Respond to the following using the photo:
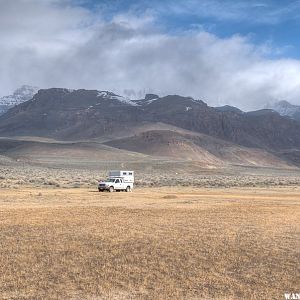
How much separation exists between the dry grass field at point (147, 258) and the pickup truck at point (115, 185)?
27.7m

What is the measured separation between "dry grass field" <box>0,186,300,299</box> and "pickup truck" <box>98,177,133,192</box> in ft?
90.9

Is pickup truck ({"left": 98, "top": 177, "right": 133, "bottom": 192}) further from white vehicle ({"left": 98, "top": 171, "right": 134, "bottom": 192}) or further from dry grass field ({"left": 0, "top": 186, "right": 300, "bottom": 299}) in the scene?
dry grass field ({"left": 0, "top": 186, "right": 300, "bottom": 299})

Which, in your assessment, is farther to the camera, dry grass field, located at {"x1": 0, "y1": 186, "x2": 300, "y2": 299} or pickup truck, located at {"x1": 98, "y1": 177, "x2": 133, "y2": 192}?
pickup truck, located at {"x1": 98, "y1": 177, "x2": 133, "y2": 192}

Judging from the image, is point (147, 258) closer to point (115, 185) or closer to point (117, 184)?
point (115, 185)

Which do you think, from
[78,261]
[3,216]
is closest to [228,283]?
[78,261]

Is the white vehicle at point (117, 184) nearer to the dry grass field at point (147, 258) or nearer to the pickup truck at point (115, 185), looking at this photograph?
the pickup truck at point (115, 185)

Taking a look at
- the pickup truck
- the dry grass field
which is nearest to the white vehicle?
the pickup truck

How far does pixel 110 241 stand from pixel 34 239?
112 inches

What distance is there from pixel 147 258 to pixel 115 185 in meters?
38.0

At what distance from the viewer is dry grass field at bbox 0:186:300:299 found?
42.7 ft

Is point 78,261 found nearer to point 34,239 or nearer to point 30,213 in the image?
point 34,239

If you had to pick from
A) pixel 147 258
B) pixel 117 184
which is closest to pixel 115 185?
pixel 117 184

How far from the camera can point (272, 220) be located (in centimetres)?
2477

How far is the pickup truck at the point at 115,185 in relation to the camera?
2054 inches
